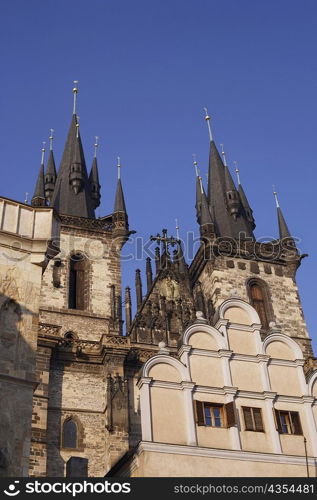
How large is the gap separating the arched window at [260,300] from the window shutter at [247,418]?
46.3 feet

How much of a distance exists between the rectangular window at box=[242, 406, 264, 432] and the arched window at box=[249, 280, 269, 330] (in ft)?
46.1

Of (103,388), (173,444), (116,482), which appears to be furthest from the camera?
(103,388)

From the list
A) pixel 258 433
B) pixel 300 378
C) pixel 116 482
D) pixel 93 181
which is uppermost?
pixel 93 181

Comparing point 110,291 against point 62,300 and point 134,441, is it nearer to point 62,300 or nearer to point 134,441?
point 62,300

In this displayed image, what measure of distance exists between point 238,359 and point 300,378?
1.59m

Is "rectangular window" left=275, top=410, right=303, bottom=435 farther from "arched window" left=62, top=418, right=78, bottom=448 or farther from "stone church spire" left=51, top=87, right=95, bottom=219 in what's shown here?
"stone church spire" left=51, top=87, right=95, bottom=219

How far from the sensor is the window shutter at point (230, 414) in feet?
48.2

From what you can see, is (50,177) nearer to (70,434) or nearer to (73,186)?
(73,186)

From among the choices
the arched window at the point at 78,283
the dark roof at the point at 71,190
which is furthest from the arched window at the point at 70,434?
the dark roof at the point at 71,190

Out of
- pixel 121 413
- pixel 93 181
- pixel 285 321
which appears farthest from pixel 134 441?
pixel 93 181

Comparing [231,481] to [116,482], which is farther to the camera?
[231,481]

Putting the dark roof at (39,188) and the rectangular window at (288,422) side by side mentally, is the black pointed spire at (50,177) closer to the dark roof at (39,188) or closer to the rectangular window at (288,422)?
the dark roof at (39,188)

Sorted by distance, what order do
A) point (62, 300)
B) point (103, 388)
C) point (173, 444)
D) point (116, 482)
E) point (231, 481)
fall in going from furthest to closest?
→ point (62, 300) < point (103, 388) < point (173, 444) < point (231, 481) < point (116, 482)

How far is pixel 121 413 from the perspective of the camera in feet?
73.4
